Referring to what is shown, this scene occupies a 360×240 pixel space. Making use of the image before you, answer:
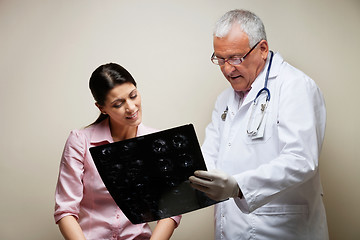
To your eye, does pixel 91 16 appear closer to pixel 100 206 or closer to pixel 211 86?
pixel 211 86

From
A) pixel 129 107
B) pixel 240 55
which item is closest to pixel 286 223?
pixel 240 55

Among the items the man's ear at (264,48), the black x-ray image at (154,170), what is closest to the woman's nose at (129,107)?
the black x-ray image at (154,170)

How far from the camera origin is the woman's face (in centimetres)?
185

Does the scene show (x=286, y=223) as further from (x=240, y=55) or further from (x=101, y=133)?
(x=101, y=133)

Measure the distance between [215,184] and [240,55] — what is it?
0.60 m

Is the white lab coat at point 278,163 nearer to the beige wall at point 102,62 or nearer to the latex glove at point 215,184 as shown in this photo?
the latex glove at point 215,184

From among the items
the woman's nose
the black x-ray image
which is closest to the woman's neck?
the woman's nose

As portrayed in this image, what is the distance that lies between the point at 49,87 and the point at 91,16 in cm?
45

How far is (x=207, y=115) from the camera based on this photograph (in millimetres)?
2367

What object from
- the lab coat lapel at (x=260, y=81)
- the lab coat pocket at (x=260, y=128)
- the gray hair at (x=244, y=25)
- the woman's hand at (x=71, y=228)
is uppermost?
the gray hair at (x=244, y=25)

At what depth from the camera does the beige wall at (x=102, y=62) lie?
88.7 inches

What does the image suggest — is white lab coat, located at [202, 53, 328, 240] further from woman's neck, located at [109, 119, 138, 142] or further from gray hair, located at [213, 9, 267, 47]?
woman's neck, located at [109, 119, 138, 142]

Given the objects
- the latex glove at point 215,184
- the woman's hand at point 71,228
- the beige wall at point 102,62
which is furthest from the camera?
the beige wall at point 102,62

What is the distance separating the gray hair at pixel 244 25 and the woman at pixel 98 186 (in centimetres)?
46
